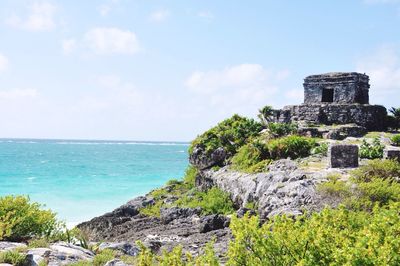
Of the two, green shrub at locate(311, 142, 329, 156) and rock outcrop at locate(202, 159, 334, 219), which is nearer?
rock outcrop at locate(202, 159, 334, 219)

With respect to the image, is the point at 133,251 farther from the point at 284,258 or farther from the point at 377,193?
the point at 377,193

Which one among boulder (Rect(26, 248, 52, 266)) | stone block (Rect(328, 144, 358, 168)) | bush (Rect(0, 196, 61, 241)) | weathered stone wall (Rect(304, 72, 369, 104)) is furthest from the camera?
weathered stone wall (Rect(304, 72, 369, 104))

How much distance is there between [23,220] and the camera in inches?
477

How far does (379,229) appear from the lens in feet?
22.9

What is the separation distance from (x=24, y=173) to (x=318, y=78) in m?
52.9

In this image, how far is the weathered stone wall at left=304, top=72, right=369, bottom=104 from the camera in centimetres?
2894

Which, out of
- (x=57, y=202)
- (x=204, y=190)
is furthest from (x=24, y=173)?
(x=204, y=190)

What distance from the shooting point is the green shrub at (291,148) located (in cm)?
2002

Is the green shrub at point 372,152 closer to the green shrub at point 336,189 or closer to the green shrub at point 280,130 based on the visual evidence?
the green shrub at point 336,189

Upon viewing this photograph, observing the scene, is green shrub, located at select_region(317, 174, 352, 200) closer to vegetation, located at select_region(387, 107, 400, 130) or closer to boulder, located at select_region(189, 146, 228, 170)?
boulder, located at select_region(189, 146, 228, 170)

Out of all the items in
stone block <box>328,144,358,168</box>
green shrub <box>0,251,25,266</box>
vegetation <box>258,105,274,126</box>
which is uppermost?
vegetation <box>258,105,274,126</box>

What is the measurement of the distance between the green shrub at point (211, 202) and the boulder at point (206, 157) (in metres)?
1.88

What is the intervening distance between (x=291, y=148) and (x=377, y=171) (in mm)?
5452

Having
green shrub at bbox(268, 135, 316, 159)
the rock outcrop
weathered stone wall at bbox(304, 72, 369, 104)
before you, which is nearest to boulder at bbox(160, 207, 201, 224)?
the rock outcrop
